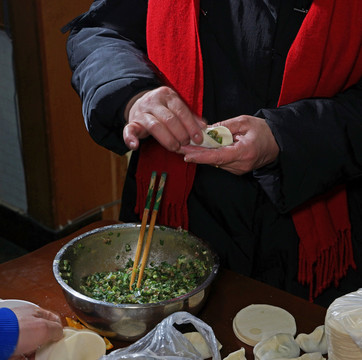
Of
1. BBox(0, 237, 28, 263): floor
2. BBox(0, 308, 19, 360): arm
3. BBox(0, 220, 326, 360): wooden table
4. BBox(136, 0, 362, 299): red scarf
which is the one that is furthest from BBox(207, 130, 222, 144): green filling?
BBox(0, 237, 28, 263): floor

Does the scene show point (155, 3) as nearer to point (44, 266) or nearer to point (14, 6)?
point (44, 266)

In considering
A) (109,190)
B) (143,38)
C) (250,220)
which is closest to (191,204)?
(250,220)

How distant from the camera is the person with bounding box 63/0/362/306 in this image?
138 centimetres

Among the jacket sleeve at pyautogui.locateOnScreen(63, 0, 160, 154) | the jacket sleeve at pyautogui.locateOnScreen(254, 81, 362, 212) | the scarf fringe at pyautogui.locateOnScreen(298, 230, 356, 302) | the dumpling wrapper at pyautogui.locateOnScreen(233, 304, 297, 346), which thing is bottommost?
the scarf fringe at pyautogui.locateOnScreen(298, 230, 356, 302)

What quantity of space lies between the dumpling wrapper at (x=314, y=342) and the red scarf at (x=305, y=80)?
1.26 feet

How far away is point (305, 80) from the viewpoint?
4.93ft

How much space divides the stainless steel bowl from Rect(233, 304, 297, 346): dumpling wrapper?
0.37 feet

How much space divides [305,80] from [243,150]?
1.10ft

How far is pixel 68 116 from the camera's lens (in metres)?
3.05

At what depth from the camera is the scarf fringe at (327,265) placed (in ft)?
5.35

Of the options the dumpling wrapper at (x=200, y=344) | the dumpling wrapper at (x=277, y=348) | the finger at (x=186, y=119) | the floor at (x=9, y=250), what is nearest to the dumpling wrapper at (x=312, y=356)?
the dumpling wrapper at (x=277, y=348)

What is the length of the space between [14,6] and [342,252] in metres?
2.11

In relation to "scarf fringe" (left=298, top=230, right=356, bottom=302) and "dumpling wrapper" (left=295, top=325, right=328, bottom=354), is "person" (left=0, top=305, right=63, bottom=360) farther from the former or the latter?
"scarf fringe" (left=298, top=230, right=356, bottom=302)

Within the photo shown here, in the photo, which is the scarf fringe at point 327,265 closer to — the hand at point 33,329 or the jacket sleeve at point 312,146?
the jacket sleeve at point 312,146
